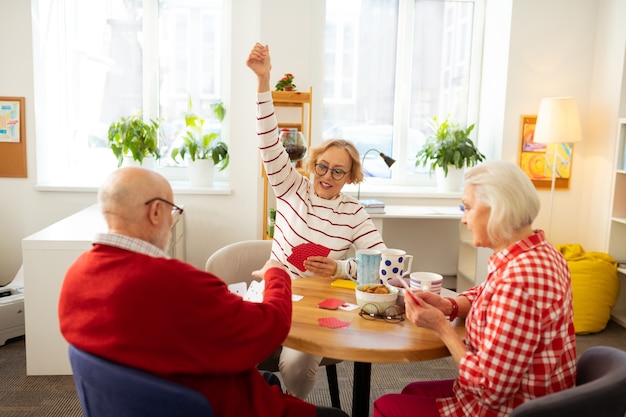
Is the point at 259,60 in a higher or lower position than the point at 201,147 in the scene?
higher

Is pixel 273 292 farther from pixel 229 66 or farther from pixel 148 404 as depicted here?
pixel 229 66

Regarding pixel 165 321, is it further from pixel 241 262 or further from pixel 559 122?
pixel 559 122

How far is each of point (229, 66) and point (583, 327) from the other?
10.9 ft

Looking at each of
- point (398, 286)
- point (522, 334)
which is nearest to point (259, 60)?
point (398, 286)

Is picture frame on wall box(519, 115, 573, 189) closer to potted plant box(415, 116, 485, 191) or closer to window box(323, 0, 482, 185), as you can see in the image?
potted plant box(415, 116, 485, 191)

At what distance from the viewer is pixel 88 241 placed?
289 centimetres

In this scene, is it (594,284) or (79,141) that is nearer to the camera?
(594,284)

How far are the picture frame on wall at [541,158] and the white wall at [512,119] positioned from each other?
55 millimetres

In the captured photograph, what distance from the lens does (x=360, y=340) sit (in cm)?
154

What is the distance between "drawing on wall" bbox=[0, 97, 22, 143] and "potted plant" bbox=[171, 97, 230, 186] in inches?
45.5

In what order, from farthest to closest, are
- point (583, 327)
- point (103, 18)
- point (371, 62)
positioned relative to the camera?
point (371, 62), point (103, 18), point (583, 327)

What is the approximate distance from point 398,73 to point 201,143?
181cm

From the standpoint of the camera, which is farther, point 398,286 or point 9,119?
point 9,119

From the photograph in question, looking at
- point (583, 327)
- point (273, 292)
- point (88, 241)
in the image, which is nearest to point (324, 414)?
point (273, 292)
